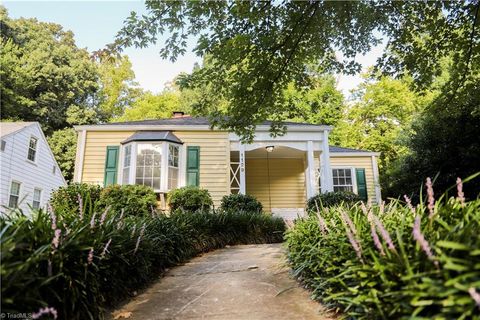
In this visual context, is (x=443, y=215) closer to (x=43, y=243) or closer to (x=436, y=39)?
(x=43, y=243)

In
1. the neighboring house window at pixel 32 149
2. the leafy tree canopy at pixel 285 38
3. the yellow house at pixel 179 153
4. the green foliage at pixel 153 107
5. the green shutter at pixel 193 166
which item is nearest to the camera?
the leafy tree canopy at pixel 285 38

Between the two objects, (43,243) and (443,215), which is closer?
Result: (443,215)

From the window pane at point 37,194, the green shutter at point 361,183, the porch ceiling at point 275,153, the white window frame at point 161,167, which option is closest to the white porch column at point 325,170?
the porch ceiling at point 275,153

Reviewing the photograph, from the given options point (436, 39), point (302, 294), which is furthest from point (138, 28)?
point (436, 39)

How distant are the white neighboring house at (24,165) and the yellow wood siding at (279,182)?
9.08 meters

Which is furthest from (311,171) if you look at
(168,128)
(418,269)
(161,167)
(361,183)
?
(418,269)

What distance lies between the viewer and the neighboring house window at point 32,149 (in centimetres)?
1516

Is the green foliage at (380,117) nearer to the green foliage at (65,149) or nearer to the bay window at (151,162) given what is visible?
the bay window at (151,162)

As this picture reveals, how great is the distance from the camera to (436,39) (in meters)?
6.26

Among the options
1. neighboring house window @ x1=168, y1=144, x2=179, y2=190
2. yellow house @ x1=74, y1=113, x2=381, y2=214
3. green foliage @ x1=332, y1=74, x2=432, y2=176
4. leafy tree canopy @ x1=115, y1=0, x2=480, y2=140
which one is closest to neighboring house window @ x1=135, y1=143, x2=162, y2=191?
yellow house @ x1=74, y1=113, x2=381, y2=214

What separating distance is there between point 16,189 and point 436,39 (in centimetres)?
1616

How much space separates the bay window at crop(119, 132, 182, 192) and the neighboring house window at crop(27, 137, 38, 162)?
584 cm

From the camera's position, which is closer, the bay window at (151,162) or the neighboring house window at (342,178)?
the bay window at (151,162)

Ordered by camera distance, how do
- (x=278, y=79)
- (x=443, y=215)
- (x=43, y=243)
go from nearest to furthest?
(x=443, y=215) < (x=43, y=243) < (x=278, y=79)
